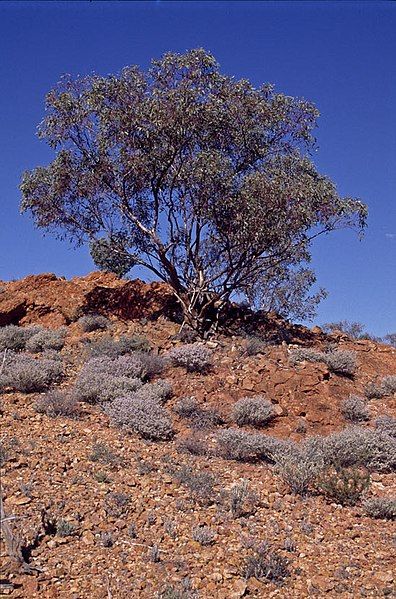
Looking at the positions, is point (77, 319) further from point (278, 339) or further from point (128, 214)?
point (278, 339)

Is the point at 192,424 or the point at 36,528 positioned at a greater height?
the point at 192,424

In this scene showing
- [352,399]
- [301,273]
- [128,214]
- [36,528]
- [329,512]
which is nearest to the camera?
[36,528]

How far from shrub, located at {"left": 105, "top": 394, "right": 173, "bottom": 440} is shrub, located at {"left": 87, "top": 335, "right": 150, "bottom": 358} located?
3.02 m

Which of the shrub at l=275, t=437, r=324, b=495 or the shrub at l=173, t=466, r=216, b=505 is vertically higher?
the shrub at l=275, t=437, r=324, b=495

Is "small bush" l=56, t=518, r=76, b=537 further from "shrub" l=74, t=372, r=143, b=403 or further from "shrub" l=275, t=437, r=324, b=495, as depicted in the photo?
"shrub" l=74, t=372, r=143, b=403

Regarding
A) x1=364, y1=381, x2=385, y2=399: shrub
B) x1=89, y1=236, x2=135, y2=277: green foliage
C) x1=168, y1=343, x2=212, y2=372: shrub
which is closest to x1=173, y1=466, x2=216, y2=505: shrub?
x1=168, y1=343, x2=212, y2=372: shrub

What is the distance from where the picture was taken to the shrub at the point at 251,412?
10758mm

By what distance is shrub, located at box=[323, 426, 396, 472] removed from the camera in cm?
927

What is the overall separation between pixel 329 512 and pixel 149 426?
10.5ft

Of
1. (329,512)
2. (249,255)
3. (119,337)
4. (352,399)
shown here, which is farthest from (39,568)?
(249,255)

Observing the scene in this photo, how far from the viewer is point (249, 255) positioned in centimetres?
1562

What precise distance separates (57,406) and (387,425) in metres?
5.54

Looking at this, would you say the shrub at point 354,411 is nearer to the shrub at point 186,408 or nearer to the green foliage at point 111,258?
the shrub at point 186,408

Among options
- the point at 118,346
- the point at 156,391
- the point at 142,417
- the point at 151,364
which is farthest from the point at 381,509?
the point at 118,346
